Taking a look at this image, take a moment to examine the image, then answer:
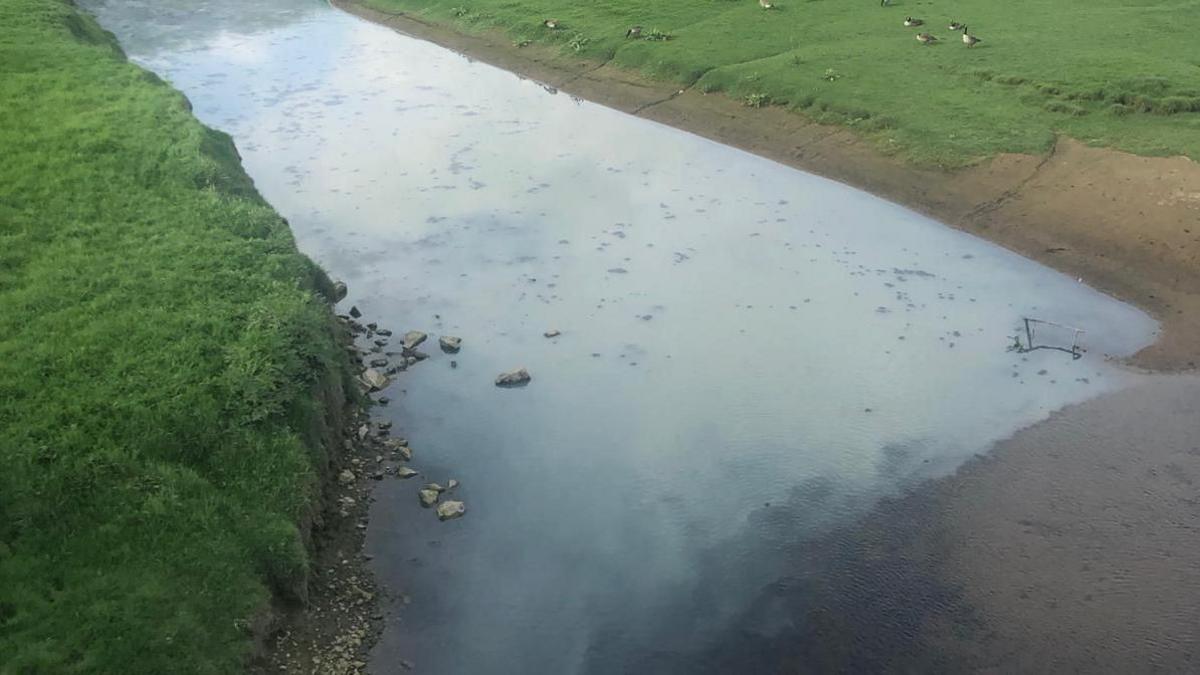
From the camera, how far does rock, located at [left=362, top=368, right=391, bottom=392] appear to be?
61.6 ft

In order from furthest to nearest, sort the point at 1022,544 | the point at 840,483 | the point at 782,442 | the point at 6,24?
the point at 6,24
the point at 782,442
the point at 840,483
the point at 1022,544

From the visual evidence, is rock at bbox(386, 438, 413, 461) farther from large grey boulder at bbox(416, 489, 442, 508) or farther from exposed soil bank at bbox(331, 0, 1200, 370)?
exposed soil bank at bbox(331, 0, 1200, 370)

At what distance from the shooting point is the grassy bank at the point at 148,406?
11891 millimetres

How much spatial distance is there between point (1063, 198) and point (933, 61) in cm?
974

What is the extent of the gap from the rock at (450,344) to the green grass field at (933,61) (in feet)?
49.1

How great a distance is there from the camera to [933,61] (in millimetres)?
33531

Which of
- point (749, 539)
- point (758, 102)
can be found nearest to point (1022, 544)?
point (749, 539)

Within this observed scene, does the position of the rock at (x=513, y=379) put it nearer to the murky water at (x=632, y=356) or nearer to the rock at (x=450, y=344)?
the murky water at (x=632, y=356)

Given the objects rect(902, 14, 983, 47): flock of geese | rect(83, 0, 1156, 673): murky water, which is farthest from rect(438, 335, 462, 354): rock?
rect(902, 14, 983, 47): flock of geese

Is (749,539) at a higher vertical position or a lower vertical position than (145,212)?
lower

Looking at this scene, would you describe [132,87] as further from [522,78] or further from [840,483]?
[840,483]

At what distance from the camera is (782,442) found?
17828mm

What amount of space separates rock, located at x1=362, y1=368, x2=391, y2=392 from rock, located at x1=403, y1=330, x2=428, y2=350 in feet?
4.15

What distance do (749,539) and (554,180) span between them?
50.8ft
